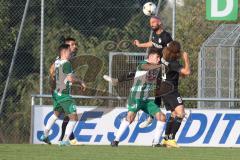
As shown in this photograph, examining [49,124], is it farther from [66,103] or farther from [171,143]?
[171,143]

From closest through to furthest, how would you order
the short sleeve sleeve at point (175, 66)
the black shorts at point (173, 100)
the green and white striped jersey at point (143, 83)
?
1. the short sleeve sleeve at point (175, 66)
2. the black shorts at point (173, 100)
3. the green and white striped jersey at point (143, 83)

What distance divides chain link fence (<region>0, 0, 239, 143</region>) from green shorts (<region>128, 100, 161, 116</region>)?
3.27 meters

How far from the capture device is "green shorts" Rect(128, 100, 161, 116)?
1719cm

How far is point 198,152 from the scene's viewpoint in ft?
51.4

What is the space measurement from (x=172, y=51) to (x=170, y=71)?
0.39 m

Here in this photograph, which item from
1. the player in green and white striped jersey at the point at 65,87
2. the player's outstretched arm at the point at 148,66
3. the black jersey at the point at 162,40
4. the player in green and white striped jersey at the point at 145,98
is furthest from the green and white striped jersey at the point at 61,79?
the black jersey at the point at 162,40

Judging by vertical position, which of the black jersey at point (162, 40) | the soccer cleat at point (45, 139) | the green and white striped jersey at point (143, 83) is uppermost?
the black jersey at point (162, 40)

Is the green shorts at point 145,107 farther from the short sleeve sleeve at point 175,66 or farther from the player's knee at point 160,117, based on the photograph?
the short sleeve sleeve at point 175,66

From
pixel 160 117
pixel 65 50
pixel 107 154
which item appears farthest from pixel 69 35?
pixel 107 154

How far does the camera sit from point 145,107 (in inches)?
684

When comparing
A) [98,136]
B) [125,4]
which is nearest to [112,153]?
[98,136]

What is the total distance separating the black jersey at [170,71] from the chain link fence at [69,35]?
144 inches

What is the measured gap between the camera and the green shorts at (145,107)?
17.2 metres

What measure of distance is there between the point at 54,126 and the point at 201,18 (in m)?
16.0
